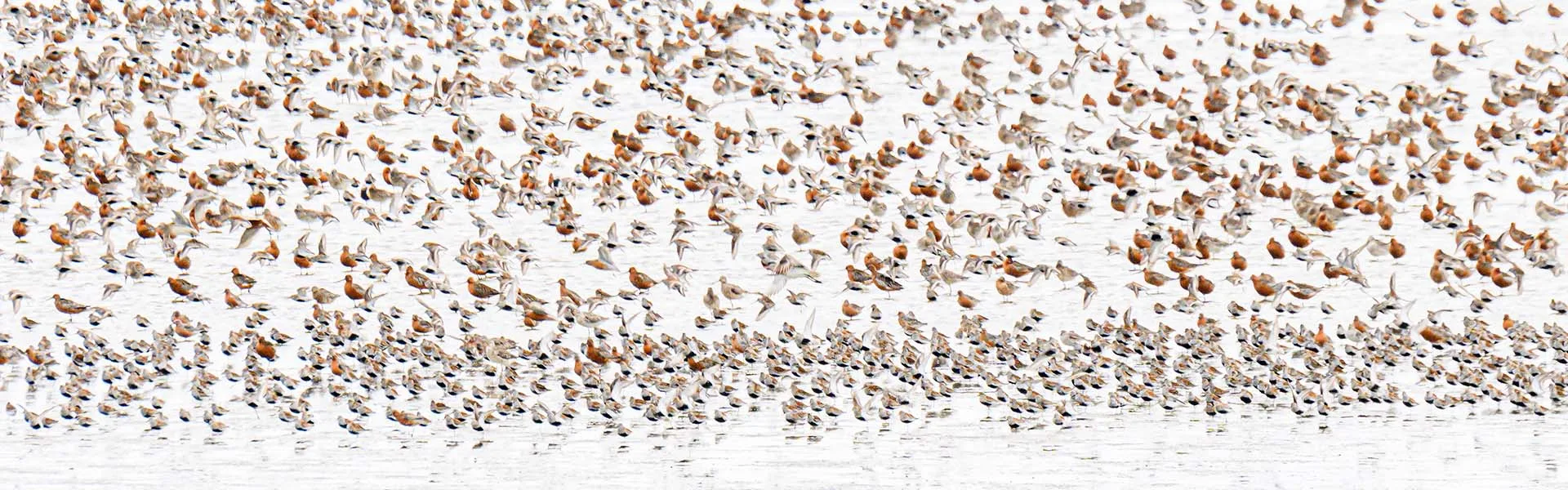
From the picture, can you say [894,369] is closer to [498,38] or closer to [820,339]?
[820,339]

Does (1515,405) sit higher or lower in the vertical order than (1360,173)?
higher

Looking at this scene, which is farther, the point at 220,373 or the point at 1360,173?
the point at 1360,173

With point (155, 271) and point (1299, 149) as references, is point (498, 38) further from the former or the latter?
point (1299, 149)

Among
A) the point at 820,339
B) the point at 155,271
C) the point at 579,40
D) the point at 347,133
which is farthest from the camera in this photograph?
the point at 579,40

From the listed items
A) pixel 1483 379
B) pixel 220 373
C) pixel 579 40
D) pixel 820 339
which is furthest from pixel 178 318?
pixel 1483 379

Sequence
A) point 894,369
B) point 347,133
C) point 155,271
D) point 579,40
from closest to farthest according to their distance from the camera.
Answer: point 894,369
point 155,271
point 347,133
point 579,40

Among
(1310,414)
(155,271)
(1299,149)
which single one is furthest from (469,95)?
(1310,414)
